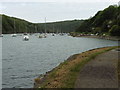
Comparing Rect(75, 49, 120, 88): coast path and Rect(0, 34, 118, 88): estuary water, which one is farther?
Rect(0, 34, 118, 88): estuary water

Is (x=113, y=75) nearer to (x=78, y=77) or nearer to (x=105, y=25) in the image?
(x=78, y=77)

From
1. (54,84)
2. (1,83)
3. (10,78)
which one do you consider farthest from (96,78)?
(10,78)

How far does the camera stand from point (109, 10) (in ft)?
529

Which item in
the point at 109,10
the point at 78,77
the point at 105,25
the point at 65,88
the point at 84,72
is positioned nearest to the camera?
the point at 65,88

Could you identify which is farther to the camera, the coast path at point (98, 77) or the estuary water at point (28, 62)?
the estuary water at point (28, 62)

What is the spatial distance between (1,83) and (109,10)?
15252 centimetres

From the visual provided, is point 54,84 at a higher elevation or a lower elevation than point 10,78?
higher

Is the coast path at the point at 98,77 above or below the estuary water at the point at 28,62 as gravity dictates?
above

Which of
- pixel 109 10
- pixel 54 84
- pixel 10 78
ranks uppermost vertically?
pixel 109 10

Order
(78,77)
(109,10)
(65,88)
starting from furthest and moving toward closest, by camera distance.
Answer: (109,10)
(78,77)
(65,88)

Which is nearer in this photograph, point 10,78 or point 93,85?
point 93,85

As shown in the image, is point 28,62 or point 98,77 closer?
point 98,77

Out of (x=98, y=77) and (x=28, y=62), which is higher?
(x=98, y=77)

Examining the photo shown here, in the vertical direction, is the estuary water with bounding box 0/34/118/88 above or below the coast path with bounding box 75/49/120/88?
below
